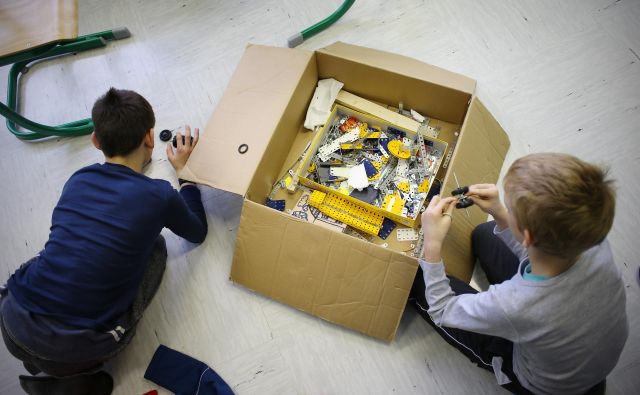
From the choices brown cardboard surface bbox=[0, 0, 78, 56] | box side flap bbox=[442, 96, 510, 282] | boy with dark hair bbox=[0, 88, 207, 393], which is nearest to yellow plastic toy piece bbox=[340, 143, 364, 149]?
box side flap bbox=[442, 96, 510, 282]

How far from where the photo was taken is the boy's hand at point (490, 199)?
1197mm

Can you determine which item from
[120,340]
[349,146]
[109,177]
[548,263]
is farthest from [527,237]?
[120,340]

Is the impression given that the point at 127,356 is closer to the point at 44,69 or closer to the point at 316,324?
the point at 316,324

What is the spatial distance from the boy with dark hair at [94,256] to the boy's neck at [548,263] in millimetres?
1016

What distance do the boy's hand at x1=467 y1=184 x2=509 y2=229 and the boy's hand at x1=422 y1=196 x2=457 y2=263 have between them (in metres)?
0.07

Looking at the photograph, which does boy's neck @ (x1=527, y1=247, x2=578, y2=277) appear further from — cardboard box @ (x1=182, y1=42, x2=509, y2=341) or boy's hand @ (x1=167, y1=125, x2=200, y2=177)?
boy's hand @ (x1=167, y1=125, x2=200, y2=177)

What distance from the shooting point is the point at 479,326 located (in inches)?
40.6

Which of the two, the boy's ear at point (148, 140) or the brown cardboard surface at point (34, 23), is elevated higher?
the brown cardboard surface at point (34, 23)

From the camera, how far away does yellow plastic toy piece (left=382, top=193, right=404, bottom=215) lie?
153cm

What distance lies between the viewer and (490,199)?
3.96 feet

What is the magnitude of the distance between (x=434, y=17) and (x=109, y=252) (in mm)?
1796

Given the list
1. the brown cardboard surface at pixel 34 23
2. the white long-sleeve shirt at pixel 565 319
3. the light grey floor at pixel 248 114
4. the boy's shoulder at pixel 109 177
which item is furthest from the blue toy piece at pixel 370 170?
the brown cardboard surface at pixel 34 23

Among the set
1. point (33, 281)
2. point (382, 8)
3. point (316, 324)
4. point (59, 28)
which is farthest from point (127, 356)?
point (382, 8)

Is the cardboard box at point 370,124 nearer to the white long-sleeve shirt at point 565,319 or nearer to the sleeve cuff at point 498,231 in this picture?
the sleeve cuff at point 498,231
